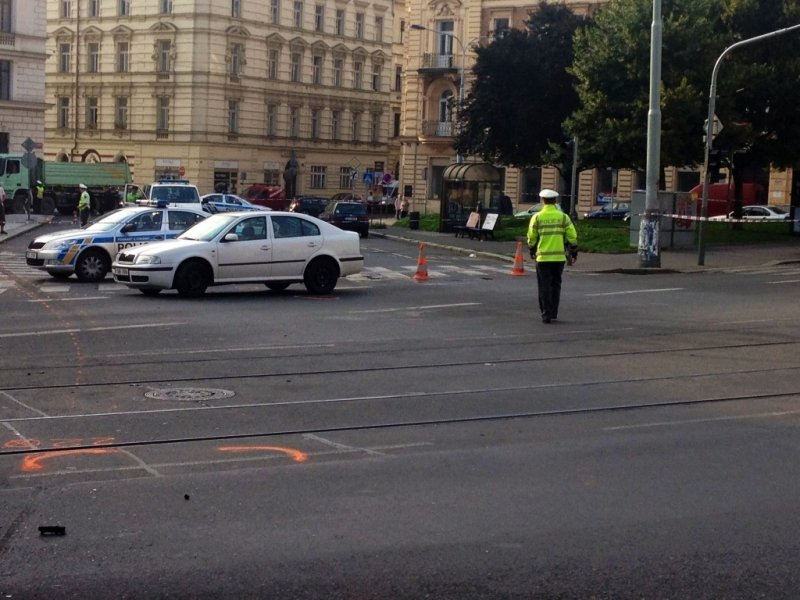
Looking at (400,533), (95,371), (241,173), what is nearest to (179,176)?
(241,173)

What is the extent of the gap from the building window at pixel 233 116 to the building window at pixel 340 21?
10478 millimetres

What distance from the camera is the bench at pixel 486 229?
139ft

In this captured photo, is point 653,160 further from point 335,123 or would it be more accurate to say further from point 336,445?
point 335,123

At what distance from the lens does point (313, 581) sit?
229 inches

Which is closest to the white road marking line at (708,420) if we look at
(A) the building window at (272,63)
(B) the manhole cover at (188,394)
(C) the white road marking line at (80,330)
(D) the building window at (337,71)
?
(B) the manhole cover at (188,394)

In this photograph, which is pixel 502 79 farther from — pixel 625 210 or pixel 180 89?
pixel 180 89

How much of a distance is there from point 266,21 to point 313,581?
76.9 m

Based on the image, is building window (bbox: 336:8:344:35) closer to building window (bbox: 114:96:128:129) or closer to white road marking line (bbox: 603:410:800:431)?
building window (bbox: 114:96:128:129)

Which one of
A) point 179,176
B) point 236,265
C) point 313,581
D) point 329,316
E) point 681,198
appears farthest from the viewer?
point 179,176

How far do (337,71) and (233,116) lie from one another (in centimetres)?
991

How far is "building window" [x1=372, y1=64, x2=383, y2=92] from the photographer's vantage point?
288 feet

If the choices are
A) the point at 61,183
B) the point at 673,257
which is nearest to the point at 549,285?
the point at 673,257

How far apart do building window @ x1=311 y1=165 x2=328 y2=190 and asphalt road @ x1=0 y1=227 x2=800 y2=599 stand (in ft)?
221

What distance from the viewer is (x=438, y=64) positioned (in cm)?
7050
